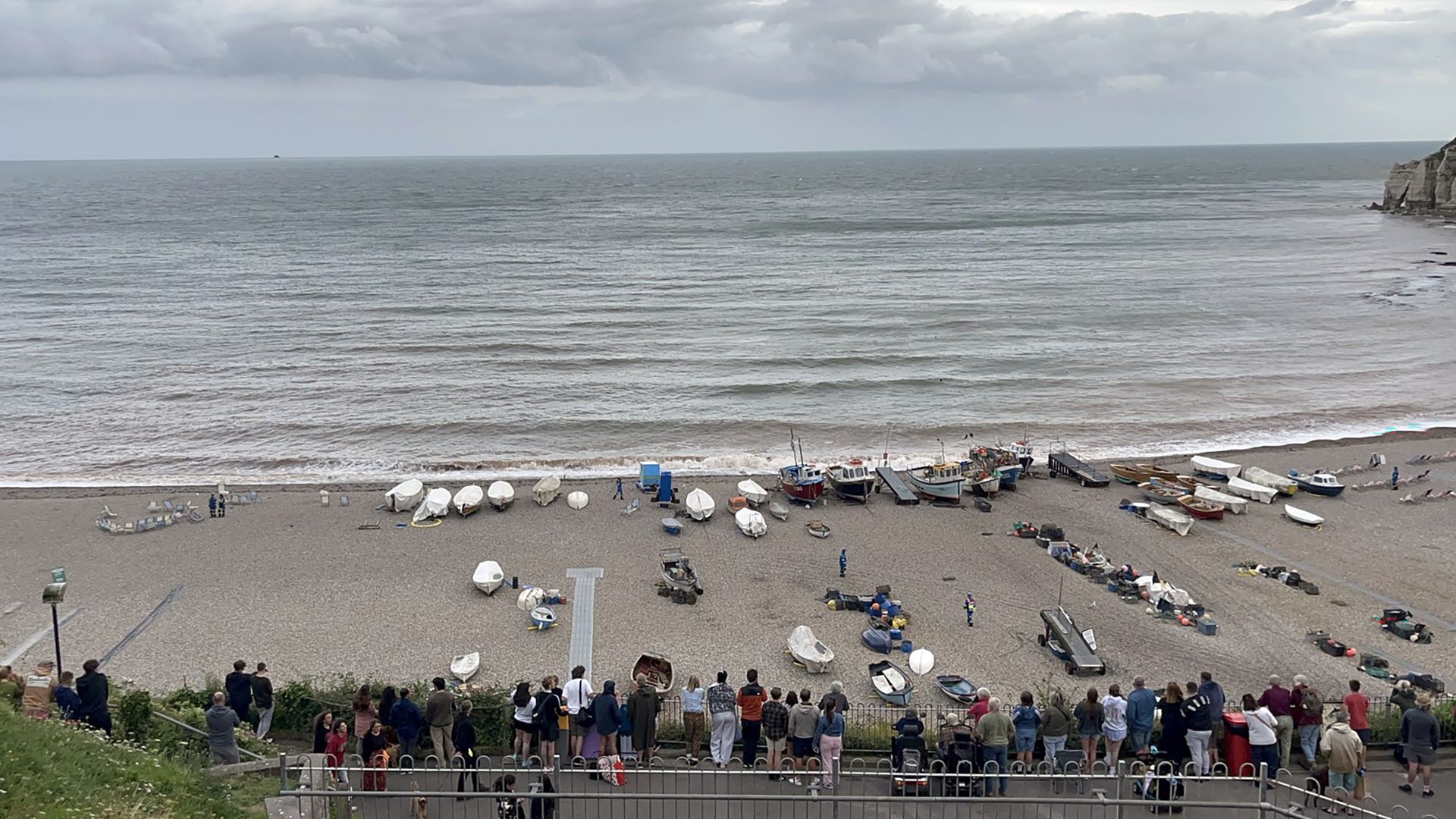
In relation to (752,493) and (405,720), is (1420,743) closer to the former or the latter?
(405,720)

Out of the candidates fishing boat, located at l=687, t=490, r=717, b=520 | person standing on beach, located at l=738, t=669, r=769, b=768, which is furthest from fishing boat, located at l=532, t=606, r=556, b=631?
person standing on beach, located at l=738, t=669, r=769, b=768

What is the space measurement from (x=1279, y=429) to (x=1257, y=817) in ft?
113

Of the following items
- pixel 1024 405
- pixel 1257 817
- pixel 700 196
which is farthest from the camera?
pixel 700 196

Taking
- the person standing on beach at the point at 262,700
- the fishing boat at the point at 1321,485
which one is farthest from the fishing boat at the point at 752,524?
the fishing boat at the point at 1321,485

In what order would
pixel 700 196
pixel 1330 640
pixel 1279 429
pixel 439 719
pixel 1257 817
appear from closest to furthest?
1. pixel 1257 817
2. pixel 439 719
3. pixel 1330 640
4. pixel 1279 429
5. pixel 700 196

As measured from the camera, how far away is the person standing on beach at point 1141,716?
45.6 feet

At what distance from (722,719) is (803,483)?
58.8 feet

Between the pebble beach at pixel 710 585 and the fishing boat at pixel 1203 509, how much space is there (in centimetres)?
41

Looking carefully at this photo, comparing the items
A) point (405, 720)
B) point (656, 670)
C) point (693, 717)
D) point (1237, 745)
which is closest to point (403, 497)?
point (656, 670)

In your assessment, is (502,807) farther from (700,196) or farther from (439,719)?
(700,196)

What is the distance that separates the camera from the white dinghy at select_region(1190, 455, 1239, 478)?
111ft

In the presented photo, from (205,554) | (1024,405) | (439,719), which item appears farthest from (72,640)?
(1024,405)

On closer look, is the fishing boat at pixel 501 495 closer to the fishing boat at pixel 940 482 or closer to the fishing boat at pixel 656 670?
the fishing boat at pixel 940 482

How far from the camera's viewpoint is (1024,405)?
149 feet
